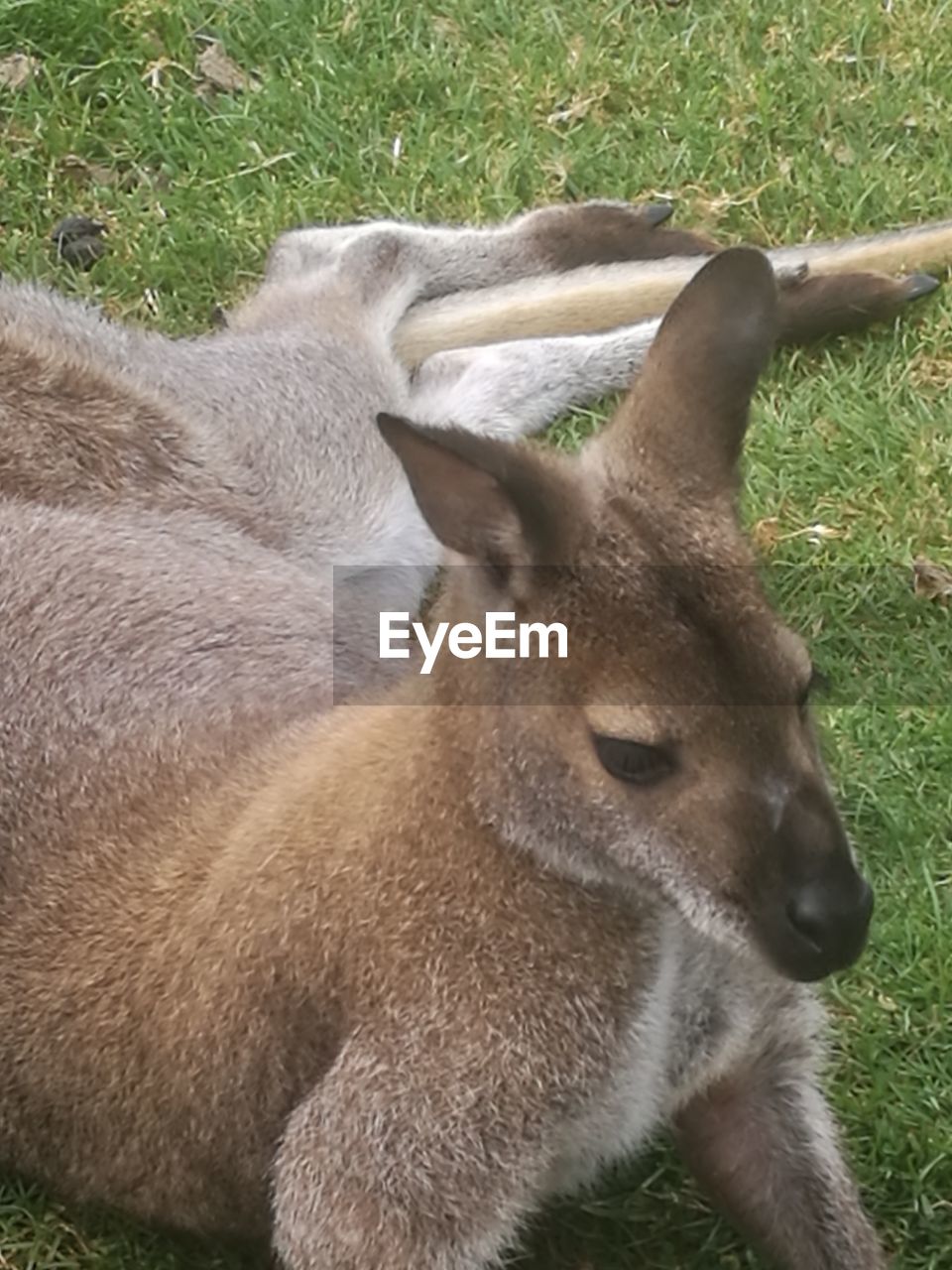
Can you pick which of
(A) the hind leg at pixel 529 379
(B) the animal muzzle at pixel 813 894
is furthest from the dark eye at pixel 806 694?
(A) the hind leg at pixel 529 379

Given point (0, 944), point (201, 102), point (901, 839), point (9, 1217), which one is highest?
point (201, 102)

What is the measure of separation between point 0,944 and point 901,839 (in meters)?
1.53

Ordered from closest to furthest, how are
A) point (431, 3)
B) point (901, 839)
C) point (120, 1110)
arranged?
1. point (120, 1110)
2. point (901, 839)
3. point (431, 3)

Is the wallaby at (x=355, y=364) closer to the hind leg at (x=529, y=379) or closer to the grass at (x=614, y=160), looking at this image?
the hind leg at (x=529, y=379)

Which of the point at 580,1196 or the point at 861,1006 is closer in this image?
the point at 580,1196

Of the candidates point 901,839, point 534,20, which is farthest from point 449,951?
point 534,20

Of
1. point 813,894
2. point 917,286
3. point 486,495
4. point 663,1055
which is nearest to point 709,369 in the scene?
point 486,495

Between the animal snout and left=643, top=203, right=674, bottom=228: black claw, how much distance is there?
233cm

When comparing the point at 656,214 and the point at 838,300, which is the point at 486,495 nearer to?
the point at 838,300

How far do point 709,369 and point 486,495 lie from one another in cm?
38

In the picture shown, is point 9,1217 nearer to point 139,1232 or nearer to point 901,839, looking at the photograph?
point 139,1232

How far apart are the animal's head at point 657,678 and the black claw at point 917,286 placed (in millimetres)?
1672

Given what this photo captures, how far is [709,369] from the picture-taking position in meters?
2.59

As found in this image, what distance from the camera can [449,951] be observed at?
8.46 ft
